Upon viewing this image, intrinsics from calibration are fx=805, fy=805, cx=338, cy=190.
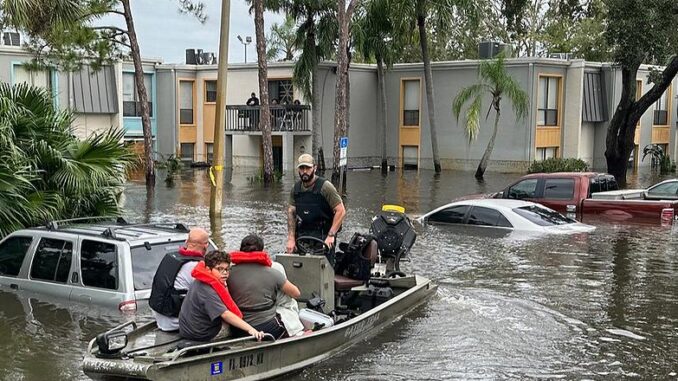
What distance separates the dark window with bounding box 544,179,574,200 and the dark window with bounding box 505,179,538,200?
1.04 ft

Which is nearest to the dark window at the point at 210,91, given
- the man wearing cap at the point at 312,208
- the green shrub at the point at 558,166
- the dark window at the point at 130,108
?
the dark window at the point at 130,108

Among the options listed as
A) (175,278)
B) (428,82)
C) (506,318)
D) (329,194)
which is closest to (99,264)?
(175,278)

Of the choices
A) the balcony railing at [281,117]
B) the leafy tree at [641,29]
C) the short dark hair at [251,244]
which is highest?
the leafy tree at [641,29]

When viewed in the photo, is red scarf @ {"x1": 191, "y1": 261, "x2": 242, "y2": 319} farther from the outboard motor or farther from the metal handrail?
the outboard motor

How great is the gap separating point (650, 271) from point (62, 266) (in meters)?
9.98

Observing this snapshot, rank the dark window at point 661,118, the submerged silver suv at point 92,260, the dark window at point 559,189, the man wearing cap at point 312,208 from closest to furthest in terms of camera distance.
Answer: the submerged silver suv at point 92,260
the man wearing cap at point 312,208
the dark window at point 559,189
the dark window at point 661,118

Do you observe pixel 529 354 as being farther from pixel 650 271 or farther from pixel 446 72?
pixel 446 72

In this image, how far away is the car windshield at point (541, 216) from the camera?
17594 millimetres

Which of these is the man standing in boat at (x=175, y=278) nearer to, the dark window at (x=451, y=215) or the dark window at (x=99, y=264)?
the dark window at (x=99, y=264)

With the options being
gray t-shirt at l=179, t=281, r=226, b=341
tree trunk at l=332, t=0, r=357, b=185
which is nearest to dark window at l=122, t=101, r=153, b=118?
tree trunk at l=332, t=0, r=357, b=185

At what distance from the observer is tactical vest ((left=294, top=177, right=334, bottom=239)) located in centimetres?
1022

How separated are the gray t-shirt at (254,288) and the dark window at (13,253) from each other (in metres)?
3.78

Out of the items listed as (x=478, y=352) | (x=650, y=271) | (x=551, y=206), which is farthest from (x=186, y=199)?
(x=478, y=352)

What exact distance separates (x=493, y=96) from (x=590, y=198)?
58.3ft
